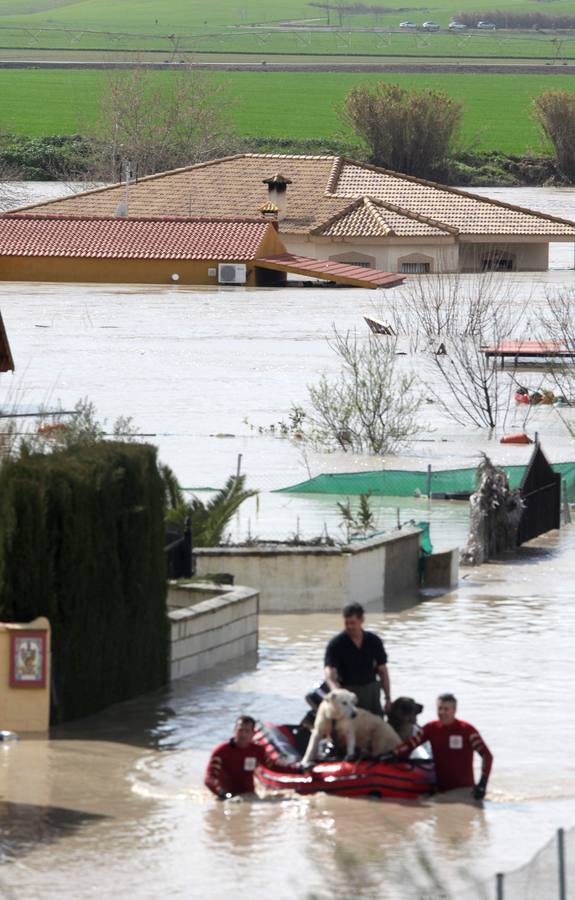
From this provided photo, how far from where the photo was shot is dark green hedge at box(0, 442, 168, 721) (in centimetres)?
1580

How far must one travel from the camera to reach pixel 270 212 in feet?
261

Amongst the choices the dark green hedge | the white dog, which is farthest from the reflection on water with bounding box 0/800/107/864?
the dark green hedge

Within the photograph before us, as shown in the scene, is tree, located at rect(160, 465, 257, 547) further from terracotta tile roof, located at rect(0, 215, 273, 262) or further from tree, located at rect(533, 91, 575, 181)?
tree, located at rect(533, 91, 575, 181)

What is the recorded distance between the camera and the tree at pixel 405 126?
387ft

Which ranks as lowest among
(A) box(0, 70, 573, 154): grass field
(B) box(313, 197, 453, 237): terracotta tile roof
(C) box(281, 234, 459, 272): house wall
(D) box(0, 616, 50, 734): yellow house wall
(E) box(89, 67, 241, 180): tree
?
(D) box(0, 616, 50, 734): yellow house wall

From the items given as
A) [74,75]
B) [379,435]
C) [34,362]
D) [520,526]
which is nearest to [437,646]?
[520,526]

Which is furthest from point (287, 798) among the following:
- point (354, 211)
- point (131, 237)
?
point (354, 211)

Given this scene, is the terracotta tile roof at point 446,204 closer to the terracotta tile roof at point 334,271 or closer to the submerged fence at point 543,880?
the terracotta tile roof at point 334,271

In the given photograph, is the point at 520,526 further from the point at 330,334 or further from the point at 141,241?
the point at 141,241

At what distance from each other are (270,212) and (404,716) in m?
66.0

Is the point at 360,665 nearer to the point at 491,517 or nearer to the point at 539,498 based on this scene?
the point at 491,517

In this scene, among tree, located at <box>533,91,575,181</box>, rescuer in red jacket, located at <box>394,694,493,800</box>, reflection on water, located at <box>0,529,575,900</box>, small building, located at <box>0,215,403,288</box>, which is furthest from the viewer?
tree, located at <box>533,91,575,181</box>

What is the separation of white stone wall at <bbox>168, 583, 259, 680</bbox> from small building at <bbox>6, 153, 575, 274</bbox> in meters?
61.1

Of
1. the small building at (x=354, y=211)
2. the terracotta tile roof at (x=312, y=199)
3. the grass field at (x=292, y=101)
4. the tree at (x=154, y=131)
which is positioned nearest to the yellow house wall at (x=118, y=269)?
the small building at (x=354, y=211)
